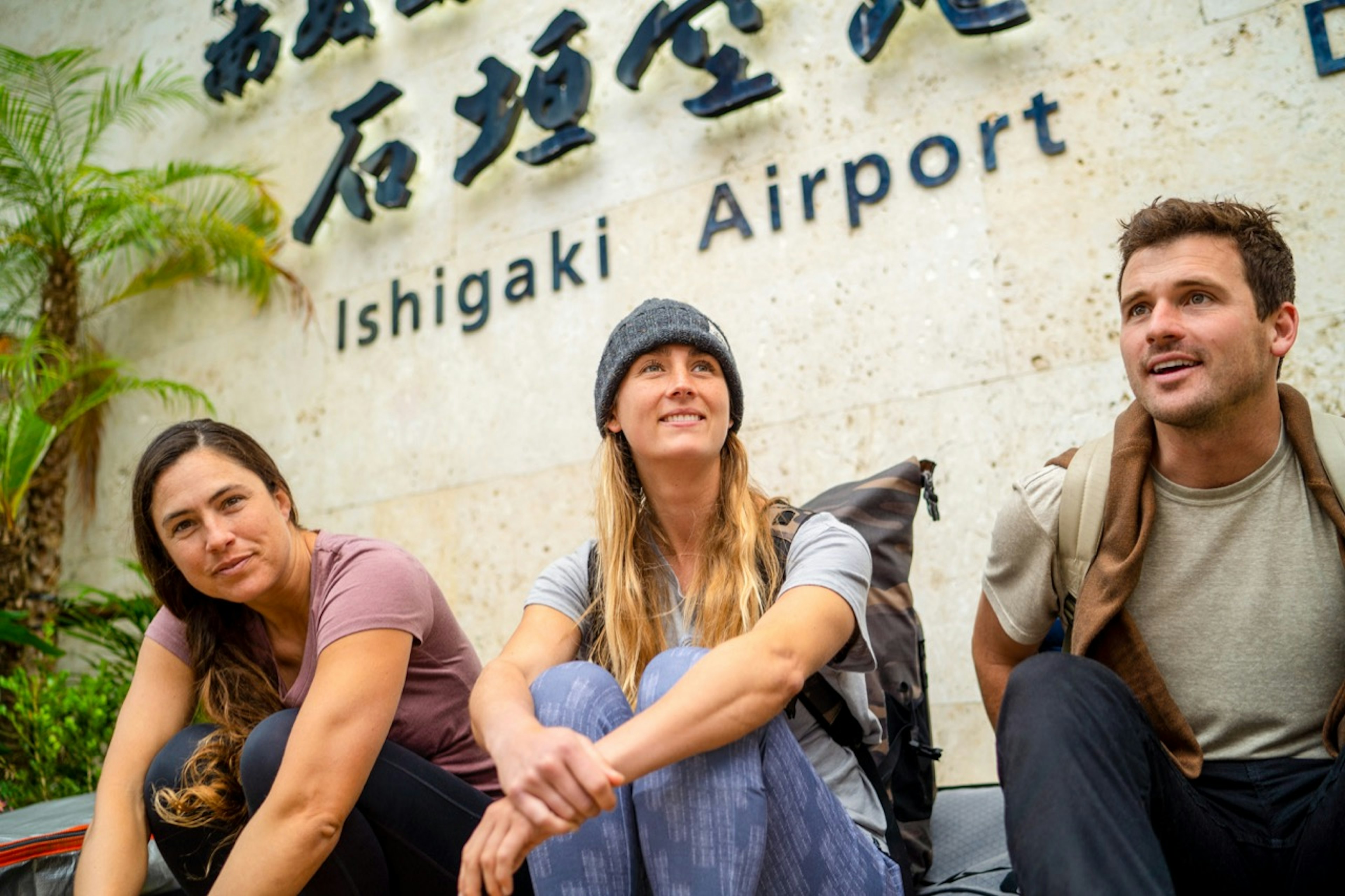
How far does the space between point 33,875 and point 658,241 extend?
8.66 feet

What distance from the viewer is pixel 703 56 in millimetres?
3670

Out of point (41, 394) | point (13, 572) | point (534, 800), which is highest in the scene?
point (41, 394)

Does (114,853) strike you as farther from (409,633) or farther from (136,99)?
(136,99)

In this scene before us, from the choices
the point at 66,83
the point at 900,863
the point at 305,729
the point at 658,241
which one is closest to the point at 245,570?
the point at 305,729

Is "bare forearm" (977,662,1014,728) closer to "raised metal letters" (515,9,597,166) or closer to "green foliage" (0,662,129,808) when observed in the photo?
"raised metal letters" (515,9,597,166)

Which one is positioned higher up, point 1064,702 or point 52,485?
point 52,485

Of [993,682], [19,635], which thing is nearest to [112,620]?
[19,635]

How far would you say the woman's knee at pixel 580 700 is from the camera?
1.57 metres

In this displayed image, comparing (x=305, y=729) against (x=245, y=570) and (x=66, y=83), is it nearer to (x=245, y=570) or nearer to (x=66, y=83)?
(x=245, y=570)

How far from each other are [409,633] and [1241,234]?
1.60 meters

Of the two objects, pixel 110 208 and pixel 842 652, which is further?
pixel 110 208

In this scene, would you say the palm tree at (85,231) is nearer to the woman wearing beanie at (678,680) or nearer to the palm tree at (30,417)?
the palm tree at (30,417)

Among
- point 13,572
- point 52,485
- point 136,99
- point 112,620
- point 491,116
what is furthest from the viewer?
point 136,99

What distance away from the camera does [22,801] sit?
3.45 meters
